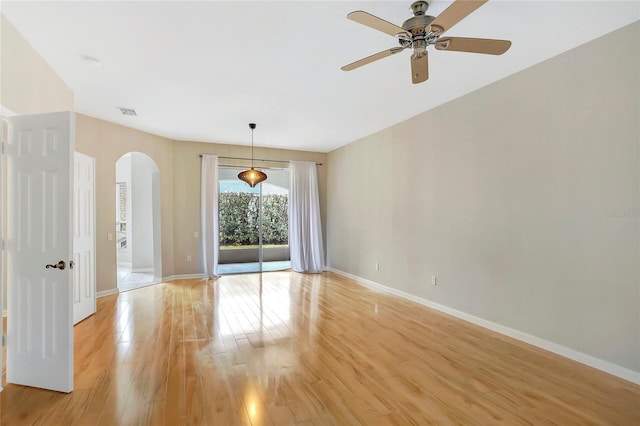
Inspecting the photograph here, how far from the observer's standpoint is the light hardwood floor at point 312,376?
6.79ft

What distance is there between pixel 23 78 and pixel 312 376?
352cm

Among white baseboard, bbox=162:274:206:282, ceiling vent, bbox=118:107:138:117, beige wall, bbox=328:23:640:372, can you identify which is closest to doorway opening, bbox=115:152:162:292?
white baseboard, bbox=162:274:206:282

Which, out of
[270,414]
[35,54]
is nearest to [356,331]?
[270,414]

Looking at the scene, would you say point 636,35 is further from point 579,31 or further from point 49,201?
point 49,201

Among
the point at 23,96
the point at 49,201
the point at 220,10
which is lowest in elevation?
the point at 49,201

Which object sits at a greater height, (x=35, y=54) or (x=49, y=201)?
(x=35, y=54)

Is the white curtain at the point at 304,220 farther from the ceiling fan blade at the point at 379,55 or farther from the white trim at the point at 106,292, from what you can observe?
the ceiling fan blade at the point at 379,55

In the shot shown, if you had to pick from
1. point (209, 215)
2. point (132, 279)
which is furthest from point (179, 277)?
point (209, 215)

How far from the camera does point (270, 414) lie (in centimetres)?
207

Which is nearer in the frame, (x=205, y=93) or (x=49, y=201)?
(x=49, y=201)

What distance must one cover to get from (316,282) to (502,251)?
347cm

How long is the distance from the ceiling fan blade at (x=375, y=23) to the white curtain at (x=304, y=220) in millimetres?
5137

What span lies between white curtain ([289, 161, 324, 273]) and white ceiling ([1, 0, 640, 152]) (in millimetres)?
2539

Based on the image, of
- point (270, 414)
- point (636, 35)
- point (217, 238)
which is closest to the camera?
point (270, 414)
